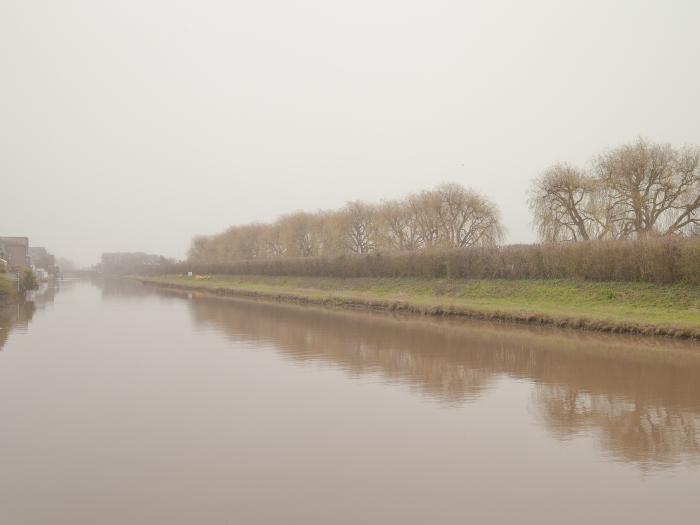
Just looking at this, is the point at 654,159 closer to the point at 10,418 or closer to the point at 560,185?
the point at 560,185

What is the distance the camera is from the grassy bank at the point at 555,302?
18484 mm

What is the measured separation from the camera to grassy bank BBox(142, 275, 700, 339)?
18484mm

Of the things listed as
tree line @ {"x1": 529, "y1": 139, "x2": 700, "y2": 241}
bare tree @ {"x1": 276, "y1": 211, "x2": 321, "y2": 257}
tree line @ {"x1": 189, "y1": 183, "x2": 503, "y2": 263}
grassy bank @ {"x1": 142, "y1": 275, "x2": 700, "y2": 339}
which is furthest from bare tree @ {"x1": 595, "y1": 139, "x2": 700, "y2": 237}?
bare tree @ {"x1": 276, "y1": 211, "x2": 321, "y2": 257}

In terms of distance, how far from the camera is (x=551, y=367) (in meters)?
12.8

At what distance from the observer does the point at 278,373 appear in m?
12.2

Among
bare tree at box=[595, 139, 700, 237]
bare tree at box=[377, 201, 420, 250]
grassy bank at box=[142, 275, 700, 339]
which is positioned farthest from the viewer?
bare tree at box=[377, 201, 420, 250]

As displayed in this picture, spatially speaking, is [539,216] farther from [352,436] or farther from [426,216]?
[352,436]

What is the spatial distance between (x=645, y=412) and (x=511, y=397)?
2.00 metres

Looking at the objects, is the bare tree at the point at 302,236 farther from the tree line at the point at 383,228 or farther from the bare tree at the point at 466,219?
the bare tree at the point at 466,219

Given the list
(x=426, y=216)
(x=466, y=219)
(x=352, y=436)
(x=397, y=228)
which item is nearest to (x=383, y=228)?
(x=397, y=228)

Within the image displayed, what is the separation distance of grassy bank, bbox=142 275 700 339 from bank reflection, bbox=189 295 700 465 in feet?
4.15

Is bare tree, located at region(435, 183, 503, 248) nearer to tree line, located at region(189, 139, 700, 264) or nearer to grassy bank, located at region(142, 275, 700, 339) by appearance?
tree line, located at region(189, 139, 700, 264)

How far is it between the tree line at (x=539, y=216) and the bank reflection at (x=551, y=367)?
12656 millimetres

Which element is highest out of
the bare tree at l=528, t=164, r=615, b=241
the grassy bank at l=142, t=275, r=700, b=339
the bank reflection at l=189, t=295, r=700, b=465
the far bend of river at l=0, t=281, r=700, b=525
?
the bare tree at l=528, t=164, r=615, b=241
